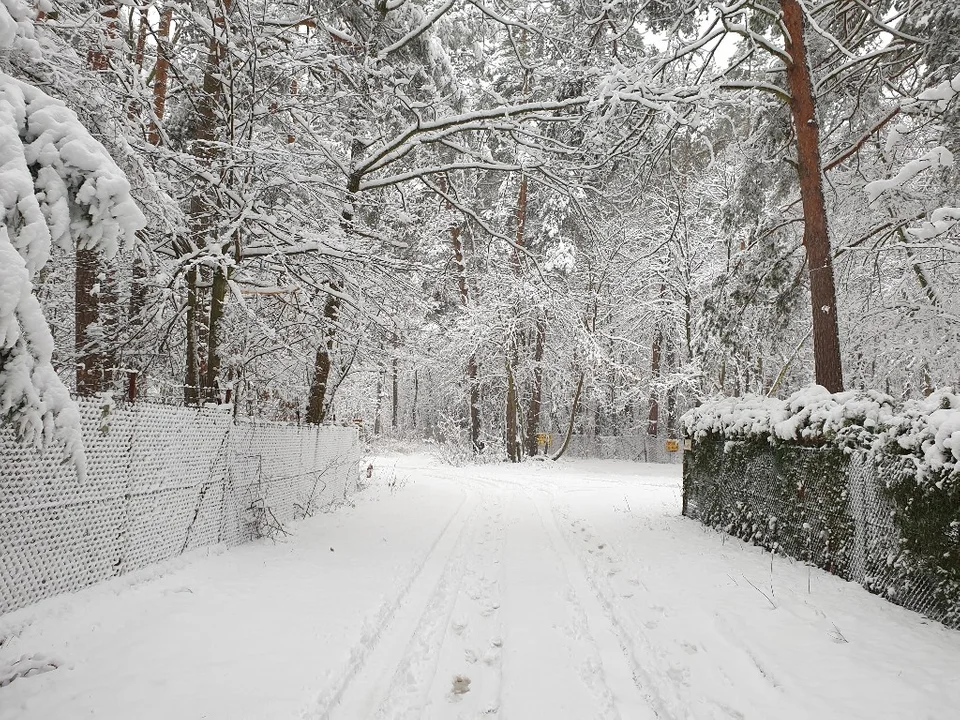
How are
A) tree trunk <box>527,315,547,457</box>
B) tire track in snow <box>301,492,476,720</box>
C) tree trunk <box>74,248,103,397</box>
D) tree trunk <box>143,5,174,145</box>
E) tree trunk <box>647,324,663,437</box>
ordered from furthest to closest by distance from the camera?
1. tree trunk <box>647,324,663,437</box>
2. tree trunk <box>527,315,547,457</box>
3. tree trunk <box>143,5,174,145</box>
4. tree trunk <box>74,248,103,397</box>
5. tire track in snow <box>301,492,476,720</box>

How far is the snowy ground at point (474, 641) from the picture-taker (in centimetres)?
318

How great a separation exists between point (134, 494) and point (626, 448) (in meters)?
25.4

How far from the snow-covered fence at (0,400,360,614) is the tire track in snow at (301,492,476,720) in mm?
2155

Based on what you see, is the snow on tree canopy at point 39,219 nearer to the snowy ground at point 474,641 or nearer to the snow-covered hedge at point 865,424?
the snowy ground at point 474,641

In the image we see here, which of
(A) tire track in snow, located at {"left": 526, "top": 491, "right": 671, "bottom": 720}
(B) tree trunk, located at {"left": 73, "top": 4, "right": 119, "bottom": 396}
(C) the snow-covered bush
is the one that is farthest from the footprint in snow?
(B) tree trunk, located at {"left": 73, "top": 4, "right": 119, "bottom": 396}

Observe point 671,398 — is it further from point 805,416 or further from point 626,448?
point 805,416

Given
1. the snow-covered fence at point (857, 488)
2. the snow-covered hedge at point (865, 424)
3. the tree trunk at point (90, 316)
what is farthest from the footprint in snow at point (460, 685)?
the tree trunk at point (90, 316)

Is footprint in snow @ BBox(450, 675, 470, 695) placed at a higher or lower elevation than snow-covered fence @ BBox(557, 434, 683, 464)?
higher

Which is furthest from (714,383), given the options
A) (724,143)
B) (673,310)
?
(724,143)

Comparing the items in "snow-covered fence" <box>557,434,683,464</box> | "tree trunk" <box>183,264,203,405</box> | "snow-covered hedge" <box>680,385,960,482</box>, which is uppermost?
"tree trunk" <box>183,264,203,405</box>

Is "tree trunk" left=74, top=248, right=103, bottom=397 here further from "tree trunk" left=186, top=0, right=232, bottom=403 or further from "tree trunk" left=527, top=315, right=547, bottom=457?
"tree trunk" left=527, top=315, right=547, bottom=457

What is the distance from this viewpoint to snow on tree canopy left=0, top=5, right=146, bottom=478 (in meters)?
2.31

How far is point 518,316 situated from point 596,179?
1429 cm

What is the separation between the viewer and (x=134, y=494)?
5.07 metres
